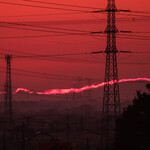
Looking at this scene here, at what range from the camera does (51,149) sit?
42562 millimetres

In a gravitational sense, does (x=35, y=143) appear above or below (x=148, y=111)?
below

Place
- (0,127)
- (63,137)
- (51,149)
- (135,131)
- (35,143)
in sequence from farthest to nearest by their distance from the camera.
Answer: (0,127) → (63,137) → (35,143) → (135,131) → (51,149)

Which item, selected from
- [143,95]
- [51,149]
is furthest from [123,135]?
[51,149]

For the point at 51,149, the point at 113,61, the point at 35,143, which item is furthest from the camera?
the point at 35,143

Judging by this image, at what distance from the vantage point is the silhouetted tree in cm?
4619

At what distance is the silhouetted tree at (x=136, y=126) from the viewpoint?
46.2m

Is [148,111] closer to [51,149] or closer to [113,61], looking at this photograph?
[51,149]

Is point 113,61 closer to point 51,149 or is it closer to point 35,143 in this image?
point 51,149

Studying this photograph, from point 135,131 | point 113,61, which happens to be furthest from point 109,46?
point 135,131

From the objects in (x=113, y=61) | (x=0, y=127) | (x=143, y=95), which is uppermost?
(x=113, y=61)

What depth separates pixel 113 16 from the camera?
209 feet

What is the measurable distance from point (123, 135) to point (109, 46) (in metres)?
17.4

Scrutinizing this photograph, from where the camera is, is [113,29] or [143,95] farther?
[113,29]

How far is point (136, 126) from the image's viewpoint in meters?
47.1
